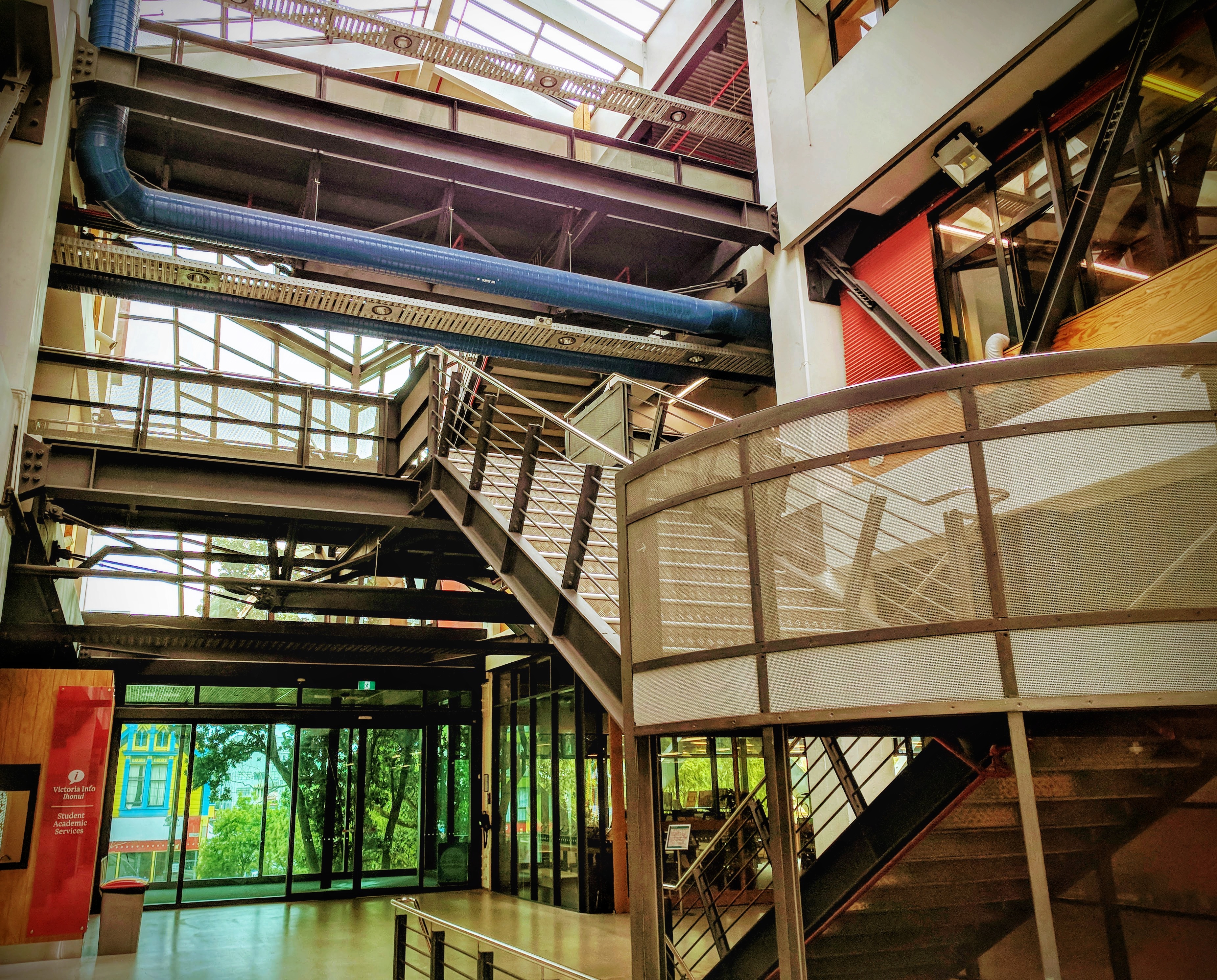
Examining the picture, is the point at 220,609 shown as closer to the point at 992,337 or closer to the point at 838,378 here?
the point at 838,378

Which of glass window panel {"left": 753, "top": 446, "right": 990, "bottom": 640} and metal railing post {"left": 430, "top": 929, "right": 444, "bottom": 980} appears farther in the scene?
metal railing post {"left": 430, "top": 929, "right": 444, "bottom": 980}

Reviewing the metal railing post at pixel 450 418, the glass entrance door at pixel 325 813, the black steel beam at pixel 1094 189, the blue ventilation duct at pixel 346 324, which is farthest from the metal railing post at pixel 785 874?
the glass entrance door at pixel 325 813

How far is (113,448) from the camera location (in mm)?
9859

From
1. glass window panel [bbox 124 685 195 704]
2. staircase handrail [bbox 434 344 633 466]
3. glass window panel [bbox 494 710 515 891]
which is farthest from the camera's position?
glass window panel [bbox 494 710 515 891]

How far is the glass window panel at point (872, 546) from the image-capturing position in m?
4.06

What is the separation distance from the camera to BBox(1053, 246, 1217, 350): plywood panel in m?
6.36

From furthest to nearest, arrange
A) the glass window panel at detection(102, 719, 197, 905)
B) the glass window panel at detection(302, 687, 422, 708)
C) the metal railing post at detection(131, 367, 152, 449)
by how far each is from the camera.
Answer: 1. the glass window panel at detection(302, 687, 422, 708)
2. the glass window panel at detection(102, 719, 197, 905)
3. the metal railing post at detection(131, 367, 152, 449)

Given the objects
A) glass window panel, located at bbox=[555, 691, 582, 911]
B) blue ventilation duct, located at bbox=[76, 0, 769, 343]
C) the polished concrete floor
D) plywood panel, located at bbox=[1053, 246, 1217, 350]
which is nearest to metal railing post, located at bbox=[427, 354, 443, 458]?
blue ventilation duct, located at bbox=[76, 0, 769, 343]

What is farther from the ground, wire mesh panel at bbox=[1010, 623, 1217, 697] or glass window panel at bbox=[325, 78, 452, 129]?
glass window panel at bbox=[325, 78, 452, 129]

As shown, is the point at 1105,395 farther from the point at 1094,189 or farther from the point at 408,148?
the point at 408,148

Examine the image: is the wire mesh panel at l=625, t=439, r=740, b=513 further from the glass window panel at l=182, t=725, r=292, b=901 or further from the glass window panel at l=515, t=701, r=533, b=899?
the glass window panel at l=182, t=725, r=292, b=901

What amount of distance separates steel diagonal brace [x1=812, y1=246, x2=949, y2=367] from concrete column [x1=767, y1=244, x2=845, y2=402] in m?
0.35

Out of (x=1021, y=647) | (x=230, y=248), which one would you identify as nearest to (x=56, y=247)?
(x=230, y=248)

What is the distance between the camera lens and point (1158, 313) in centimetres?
682
